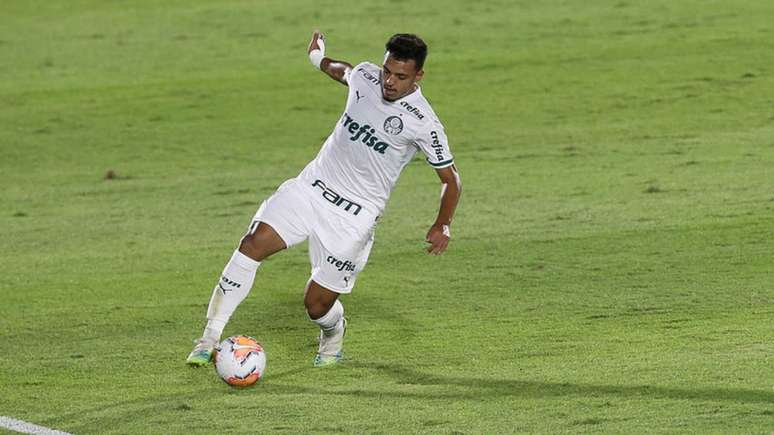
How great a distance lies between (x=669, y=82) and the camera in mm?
20891

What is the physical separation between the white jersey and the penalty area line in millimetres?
2397

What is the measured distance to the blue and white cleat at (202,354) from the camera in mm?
9352

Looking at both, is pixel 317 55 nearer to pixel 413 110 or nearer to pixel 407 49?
pixel 413 110

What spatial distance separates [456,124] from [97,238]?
648 centimetres

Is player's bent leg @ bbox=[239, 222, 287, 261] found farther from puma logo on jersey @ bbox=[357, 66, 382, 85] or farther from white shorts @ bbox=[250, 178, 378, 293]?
puma logo on jersey @ bbox=[357, 66, 382, 85]

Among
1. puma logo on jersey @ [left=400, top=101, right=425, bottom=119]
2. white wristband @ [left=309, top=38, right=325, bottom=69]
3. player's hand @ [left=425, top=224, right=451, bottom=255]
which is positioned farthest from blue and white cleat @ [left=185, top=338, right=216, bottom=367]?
white wristband @ [left=309, top=38, right=325, bottom=69]

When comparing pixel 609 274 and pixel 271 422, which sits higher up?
pixel 271 422

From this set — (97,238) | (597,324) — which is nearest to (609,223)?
(597,324)

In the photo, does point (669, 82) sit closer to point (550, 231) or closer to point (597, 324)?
point (550, 231)

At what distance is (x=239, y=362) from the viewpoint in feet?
30.1

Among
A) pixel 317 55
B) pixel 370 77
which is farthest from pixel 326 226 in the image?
pixel 317 55

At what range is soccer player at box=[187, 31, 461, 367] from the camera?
31.1ft

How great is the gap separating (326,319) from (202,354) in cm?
92

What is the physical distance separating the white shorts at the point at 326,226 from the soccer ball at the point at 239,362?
71 centimetres
